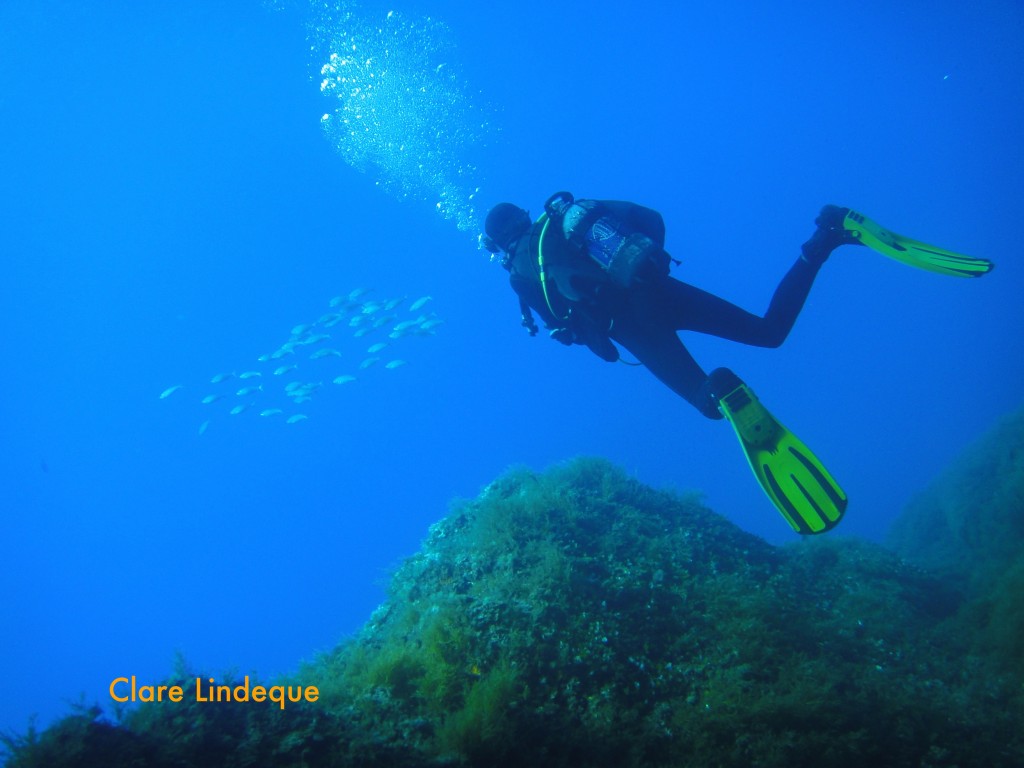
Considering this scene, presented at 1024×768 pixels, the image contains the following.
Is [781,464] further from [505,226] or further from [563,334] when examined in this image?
[505,226]

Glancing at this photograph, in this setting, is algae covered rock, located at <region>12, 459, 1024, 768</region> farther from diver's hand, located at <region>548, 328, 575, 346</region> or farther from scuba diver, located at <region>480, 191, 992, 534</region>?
diver's hand, located at <region>548, 328, 575, 346</region>

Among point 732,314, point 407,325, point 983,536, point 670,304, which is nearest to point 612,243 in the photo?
point 670,304

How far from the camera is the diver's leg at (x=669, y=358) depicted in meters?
4.71

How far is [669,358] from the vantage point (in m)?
4.78

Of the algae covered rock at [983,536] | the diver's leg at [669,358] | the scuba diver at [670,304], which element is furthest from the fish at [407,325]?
the algae covered rock at [983,536]

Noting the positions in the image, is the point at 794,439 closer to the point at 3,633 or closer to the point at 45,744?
the point at 45,744

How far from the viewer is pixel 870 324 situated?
82438 millimetres

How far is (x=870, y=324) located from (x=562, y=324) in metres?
96.4

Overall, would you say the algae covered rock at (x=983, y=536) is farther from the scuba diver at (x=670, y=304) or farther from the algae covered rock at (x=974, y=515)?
the scuba diver at (x=670, y=304)

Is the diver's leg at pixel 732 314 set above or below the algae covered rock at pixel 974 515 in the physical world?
above

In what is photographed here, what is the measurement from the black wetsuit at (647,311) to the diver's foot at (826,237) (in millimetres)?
80

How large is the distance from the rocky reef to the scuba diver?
1.15 m

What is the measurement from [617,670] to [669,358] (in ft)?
8.61

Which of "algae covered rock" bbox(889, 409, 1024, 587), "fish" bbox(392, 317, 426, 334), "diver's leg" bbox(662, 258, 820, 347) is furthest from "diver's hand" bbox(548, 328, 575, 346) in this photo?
"fish" bbox(392, 317, 426, 334)
